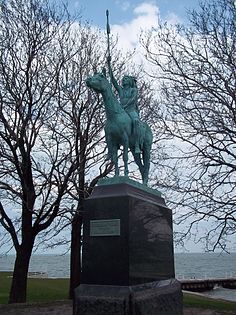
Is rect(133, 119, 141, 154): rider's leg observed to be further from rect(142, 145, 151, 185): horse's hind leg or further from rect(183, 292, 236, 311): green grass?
rect(183, 292, 236, 311): green grass

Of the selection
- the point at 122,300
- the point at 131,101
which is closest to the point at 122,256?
the point at 122,300

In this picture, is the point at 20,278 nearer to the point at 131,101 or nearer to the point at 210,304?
the point at 210,304

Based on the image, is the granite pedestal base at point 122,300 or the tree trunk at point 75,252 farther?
the tree trunk at point 75,252

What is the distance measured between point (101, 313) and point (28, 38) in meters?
10.7

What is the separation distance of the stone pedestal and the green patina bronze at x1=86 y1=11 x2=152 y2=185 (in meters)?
0.88

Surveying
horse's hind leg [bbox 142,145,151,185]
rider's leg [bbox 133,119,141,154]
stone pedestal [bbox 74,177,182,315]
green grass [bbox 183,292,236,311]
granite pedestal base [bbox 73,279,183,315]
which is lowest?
green grass [bbox 183,292,236,311]

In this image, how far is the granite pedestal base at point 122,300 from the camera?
666 centimetres

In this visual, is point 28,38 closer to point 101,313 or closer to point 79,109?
point 79,109

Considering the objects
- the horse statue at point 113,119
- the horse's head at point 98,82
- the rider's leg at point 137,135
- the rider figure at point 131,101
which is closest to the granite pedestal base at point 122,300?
the horse statue at point 113,119

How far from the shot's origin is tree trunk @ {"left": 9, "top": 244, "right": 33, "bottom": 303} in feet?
47.0

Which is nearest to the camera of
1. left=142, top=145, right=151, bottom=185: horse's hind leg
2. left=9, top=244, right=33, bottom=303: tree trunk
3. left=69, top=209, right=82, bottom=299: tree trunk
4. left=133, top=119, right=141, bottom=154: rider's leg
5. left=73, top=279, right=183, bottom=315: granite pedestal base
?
left=73, top=279, right=183, bottom=315: granite pedestal base

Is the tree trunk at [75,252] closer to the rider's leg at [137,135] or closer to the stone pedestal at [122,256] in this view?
the rider's leg at [137,135]

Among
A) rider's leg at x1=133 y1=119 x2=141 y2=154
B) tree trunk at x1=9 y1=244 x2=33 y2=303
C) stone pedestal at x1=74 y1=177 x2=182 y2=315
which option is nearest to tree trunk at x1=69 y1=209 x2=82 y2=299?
tree trunk at x1=9 y1=244 x2=33 y2=303

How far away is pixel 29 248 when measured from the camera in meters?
14.8
